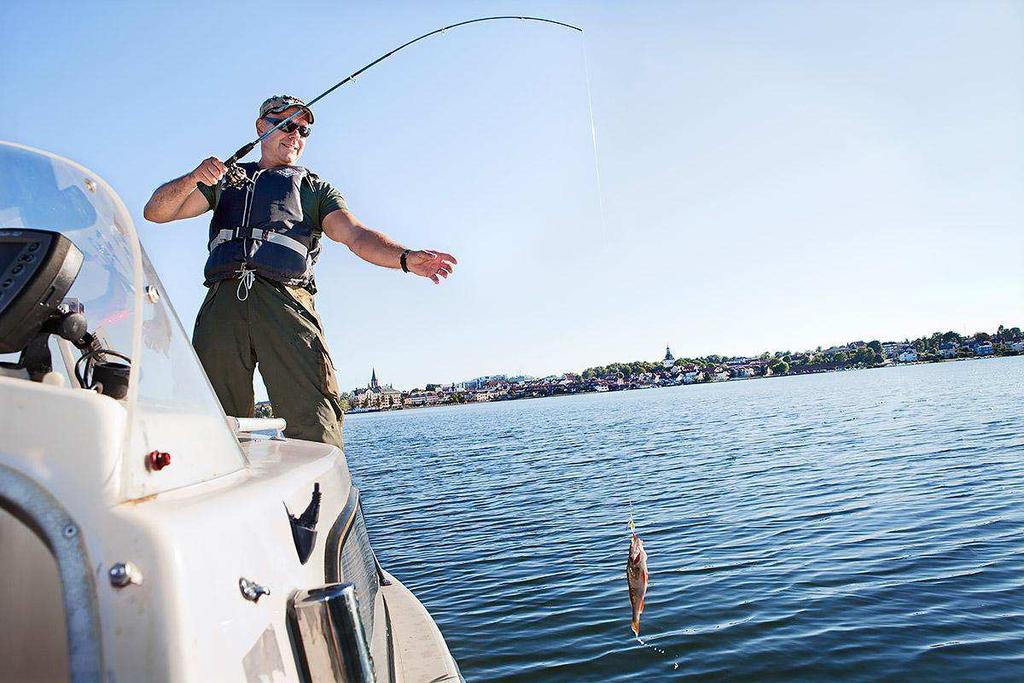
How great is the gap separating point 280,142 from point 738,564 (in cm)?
628

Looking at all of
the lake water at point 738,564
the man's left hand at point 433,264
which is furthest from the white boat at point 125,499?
the lake water at point 738,564

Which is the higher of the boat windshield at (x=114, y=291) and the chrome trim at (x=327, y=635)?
the boat windshield at (x=114, y=291)

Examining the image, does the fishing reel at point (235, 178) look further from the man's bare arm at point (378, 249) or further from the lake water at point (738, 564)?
the lake water at point (738, 564)

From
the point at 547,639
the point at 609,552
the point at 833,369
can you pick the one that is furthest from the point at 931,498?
the point at 833,369

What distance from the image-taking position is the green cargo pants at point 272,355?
3938 mm

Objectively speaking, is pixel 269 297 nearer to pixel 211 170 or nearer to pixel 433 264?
pixel 211 170

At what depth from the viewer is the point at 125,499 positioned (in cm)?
132

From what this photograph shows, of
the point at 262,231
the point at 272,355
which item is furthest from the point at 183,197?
the point at 272,355

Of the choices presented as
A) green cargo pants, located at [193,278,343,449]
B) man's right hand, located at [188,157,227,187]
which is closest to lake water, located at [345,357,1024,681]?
green cargo pants, located at [193,278,343,449]

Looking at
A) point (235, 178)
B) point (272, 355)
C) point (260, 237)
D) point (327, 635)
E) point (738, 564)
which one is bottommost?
point (738, 564)

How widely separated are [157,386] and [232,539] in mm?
415

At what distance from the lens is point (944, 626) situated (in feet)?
18.6

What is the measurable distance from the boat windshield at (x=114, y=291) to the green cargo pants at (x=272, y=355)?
198 centimetres

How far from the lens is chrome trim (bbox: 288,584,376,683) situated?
63.4 inches
